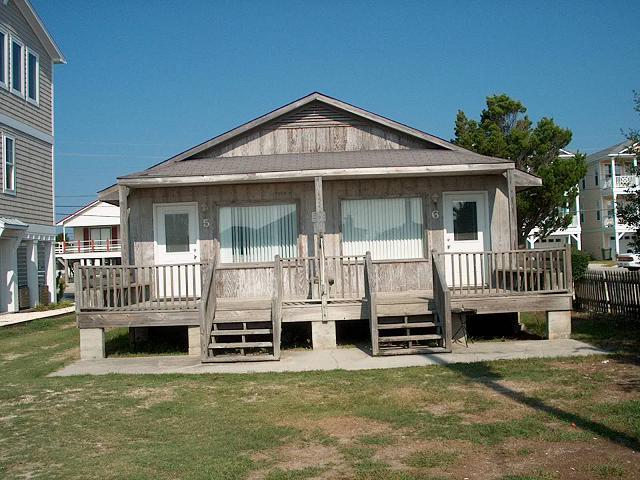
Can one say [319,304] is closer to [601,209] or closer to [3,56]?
[3,56]

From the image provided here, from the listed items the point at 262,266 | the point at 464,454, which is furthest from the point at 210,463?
the point at 262,266

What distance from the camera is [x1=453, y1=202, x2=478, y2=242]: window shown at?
43.3ft

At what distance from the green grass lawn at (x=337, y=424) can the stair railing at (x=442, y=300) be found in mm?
1151

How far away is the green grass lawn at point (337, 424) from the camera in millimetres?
5320

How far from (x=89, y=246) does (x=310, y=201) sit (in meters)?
47.9

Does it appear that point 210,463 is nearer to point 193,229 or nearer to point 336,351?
point 336,351

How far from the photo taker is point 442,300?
10664 millimetres

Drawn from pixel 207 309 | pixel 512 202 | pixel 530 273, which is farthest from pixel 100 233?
pixel 530 273

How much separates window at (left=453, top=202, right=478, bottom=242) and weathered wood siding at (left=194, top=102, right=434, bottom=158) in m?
1.73

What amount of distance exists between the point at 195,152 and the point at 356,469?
9890 mm

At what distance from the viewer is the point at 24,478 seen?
531 centimetres

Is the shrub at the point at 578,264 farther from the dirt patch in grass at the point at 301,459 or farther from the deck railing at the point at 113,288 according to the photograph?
the dirt patch in grass at the point at 301,459

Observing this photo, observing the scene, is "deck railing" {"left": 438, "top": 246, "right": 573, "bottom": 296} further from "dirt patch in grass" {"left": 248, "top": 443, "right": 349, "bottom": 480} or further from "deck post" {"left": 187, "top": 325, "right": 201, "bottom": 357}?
"dirt patch in grass" {"left": 248, "top": 443, "right": 349, "bottom": 480}

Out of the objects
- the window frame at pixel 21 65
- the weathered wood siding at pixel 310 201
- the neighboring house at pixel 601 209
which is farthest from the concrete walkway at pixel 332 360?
the neighboring house at pixel 601 209
